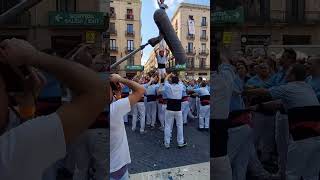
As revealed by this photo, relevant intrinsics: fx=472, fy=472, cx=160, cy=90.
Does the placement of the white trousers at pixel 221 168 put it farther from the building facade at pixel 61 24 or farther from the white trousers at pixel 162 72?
the building facade at pixel 61 24

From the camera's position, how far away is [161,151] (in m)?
1.55

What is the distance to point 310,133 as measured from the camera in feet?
7.66

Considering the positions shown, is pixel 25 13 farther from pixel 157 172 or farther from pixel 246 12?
pixel 246 12

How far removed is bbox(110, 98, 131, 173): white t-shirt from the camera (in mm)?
1617

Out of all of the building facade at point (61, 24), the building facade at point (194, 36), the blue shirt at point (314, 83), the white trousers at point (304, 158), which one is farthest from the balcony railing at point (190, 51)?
the white trousers at point (304, 158)

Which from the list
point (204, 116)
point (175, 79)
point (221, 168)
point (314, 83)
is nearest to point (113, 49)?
point (175, 79)

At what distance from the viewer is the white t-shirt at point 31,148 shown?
0.75 meters

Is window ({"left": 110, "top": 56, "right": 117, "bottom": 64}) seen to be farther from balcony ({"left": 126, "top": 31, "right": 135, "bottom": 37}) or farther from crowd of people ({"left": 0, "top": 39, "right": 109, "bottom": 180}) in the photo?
crowd of people ({"left": 0, "top": 39, "right": 109, "bottom": 180})

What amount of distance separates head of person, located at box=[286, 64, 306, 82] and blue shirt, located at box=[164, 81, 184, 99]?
60 centimetres

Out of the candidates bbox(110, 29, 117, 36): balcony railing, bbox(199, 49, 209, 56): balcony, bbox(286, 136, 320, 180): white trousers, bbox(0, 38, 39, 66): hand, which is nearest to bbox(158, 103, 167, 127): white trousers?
bbox(199, 49, 209, 56): balcony

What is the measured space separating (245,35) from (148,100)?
418mm

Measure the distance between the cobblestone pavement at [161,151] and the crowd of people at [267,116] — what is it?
114 millimetres

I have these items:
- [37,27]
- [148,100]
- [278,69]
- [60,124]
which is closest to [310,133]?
[278,69]

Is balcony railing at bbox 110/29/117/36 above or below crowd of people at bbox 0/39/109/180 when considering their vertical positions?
above
